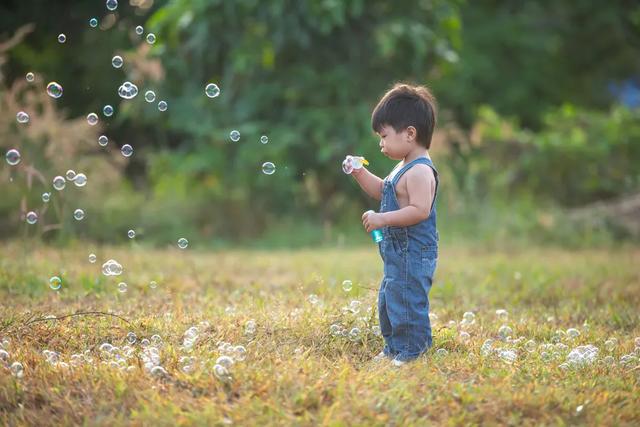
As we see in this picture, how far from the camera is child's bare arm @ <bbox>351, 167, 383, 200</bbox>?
3912mm

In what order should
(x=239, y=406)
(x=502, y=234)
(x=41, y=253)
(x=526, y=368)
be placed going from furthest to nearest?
(x=502, y=234), (x=41, y=253), (x=526, y=368), (x=239, y=406)

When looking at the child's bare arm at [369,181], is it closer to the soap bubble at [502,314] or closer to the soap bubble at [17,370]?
the soap bubble at [502,314]

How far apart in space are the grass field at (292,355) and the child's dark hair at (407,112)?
3.41ft

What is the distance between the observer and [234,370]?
3211 millimetres

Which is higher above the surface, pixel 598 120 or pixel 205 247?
pixel 598 120

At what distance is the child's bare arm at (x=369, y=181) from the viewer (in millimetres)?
3912

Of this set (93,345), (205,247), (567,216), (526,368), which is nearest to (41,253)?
(205,247)

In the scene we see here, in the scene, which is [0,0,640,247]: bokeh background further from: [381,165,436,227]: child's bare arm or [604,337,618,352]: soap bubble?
[381,165,436,227]: child's bare arm

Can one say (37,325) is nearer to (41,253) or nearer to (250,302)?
(250,302)

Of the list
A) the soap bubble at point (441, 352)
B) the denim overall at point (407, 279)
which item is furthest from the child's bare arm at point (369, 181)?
the soap bubble at point (441, 352)

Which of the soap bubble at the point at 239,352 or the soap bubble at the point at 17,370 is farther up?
the soap bubble at the point at 239,352

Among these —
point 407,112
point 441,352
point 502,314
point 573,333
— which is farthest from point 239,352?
point 502,314

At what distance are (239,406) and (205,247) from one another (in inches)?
255

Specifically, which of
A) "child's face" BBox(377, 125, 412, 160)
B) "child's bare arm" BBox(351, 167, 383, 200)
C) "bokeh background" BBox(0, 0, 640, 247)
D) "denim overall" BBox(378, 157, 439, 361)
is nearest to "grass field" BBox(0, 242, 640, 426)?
"denim overall" BBox(378, 157, 439, 361)
